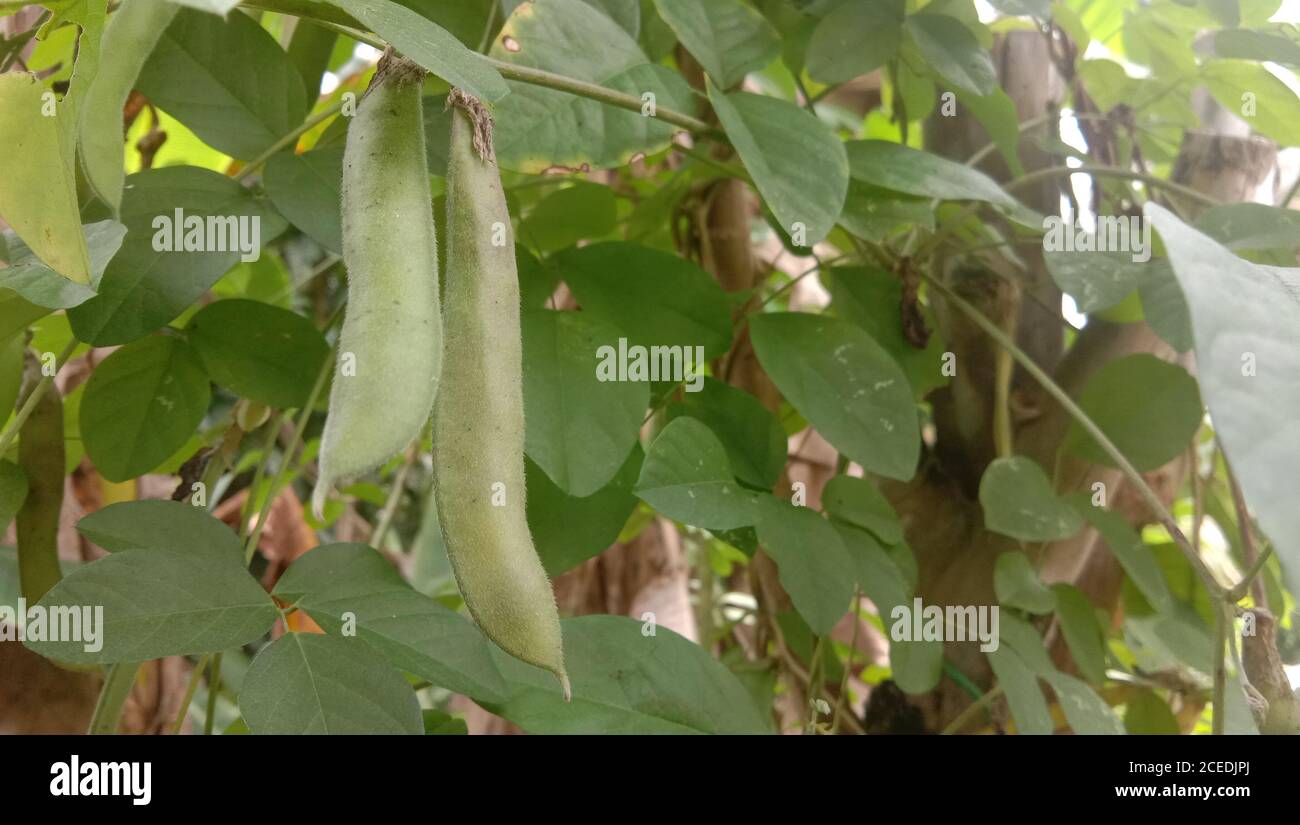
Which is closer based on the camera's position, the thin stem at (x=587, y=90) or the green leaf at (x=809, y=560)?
the thin stem at (x=587, y=90)

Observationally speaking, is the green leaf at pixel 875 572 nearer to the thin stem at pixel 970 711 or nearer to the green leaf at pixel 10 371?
the thin stem at pixel 970 711

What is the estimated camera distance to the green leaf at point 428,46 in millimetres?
320

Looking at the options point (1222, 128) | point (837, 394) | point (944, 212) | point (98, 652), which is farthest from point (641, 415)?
point (1222, 128)

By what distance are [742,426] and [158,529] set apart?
34cm

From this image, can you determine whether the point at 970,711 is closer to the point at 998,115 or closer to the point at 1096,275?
the point at 1096,275

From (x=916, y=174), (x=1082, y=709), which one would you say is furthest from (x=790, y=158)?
(x=1082, y=709)

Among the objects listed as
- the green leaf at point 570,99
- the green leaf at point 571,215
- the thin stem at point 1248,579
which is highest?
the green leaf at point 571,215

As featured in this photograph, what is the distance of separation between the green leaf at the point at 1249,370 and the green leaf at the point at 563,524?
32cm

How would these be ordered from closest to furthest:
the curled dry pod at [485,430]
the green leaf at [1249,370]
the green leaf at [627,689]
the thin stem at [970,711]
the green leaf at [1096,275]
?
1. the green leaf at [1249,370]
2. the curled dry pod at [485,430]
3. the green leaf at [627,689]
4. the green leaf at [1096,275]
5. the thin stem at [970,711]

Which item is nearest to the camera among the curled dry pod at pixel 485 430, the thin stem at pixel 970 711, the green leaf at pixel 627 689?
the curled dry pod at pixel 485 430

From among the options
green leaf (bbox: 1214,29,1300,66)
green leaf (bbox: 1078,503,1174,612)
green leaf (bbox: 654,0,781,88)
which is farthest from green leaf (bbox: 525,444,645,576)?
green leaf (bbox: 1214,29,1300,66)

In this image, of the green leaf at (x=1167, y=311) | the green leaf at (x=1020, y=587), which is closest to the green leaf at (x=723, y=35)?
the green leaf at (x=1167, y=311)

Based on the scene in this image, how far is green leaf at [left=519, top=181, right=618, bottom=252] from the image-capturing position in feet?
2.34

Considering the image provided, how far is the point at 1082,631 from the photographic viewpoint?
72 cm
